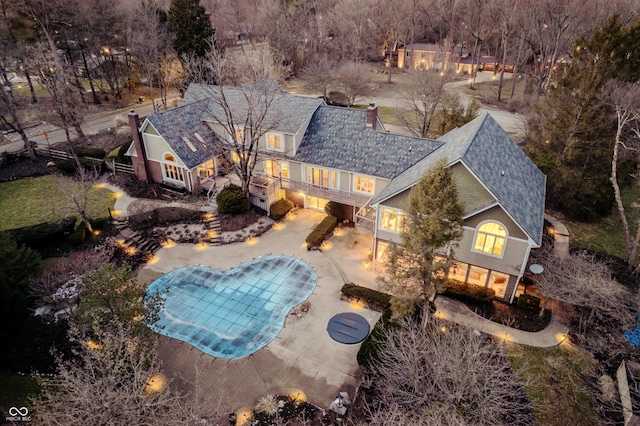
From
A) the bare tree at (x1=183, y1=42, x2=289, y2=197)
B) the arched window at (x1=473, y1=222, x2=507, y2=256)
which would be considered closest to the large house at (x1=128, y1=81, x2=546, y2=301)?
the arched window at (x1=473, y1=222, x2=507, y2=256)

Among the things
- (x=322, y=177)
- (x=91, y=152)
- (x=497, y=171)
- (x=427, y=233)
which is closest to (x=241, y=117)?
(x=322, y=177)

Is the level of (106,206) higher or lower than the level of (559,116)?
lower

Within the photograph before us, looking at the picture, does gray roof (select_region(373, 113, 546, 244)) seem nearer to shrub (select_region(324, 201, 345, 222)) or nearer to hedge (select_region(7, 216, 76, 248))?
shrub (select_region(324, 201, 345, 222))

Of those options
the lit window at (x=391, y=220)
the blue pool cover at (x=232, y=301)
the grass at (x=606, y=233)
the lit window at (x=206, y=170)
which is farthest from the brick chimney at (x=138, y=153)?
the grass at (x=606, y=233)

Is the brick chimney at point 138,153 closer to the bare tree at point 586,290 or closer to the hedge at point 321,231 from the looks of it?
the hedge at point 321,231

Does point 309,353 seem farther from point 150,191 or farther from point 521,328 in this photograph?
point 150,191

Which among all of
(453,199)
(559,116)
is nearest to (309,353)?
(453,199)
